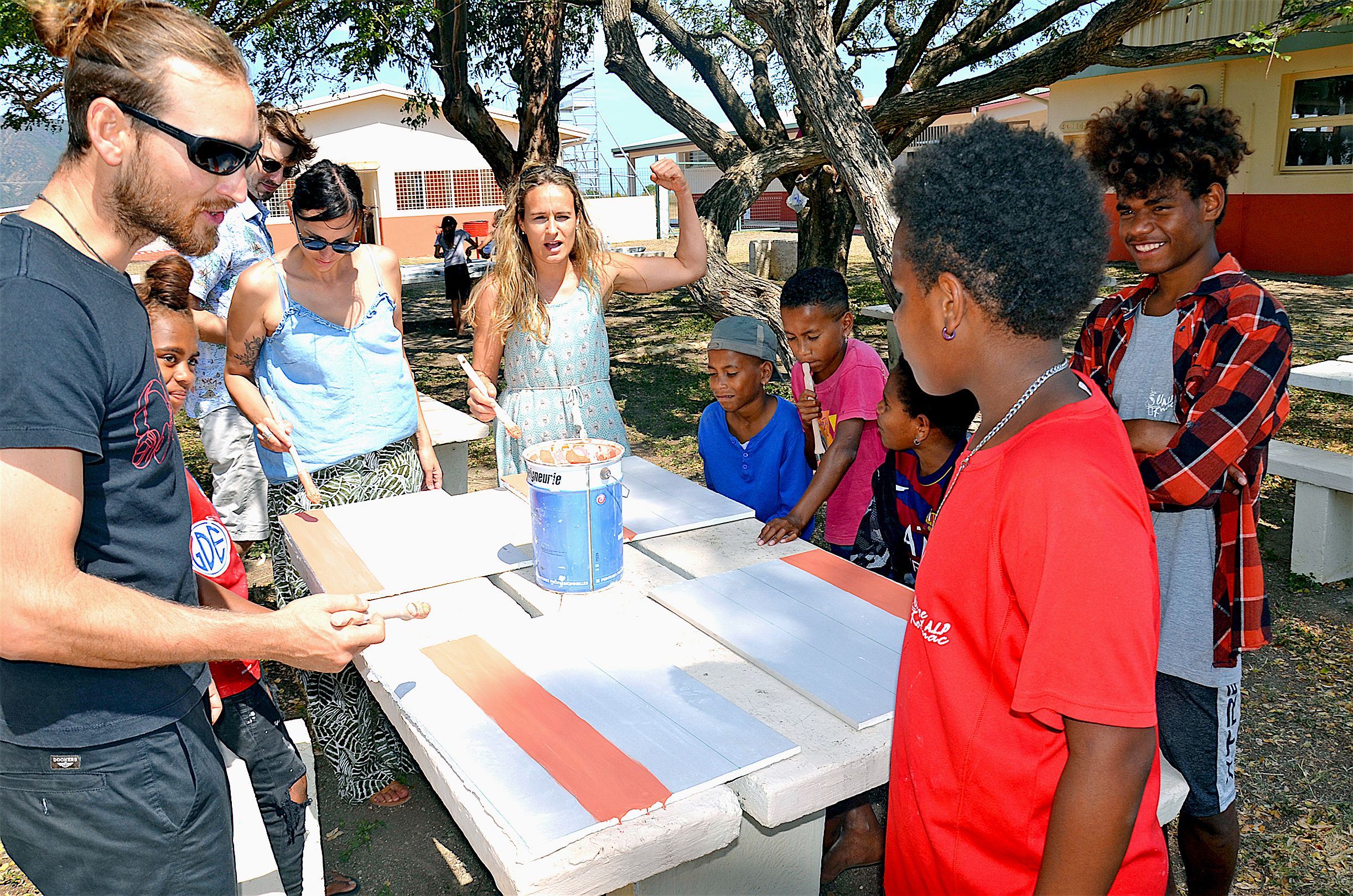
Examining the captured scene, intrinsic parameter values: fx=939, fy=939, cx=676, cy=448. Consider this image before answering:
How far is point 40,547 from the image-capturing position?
4.05 ft

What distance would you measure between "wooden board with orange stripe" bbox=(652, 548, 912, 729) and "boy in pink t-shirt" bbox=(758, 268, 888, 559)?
0.71 m

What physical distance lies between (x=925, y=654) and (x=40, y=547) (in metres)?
1.19

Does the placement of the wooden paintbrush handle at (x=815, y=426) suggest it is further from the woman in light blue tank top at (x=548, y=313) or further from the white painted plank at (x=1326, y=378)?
the white painted plank at (x=1326, y=378)

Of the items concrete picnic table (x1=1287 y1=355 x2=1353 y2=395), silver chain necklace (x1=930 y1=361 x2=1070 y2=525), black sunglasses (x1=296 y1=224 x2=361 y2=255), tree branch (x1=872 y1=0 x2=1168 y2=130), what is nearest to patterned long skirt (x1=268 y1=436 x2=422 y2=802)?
black sunglasses (x1=296 y1=224 x2=361 y2=255)

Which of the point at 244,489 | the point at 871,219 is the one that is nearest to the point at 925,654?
the point at 244,489

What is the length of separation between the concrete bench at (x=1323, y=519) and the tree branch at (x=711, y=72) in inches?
212

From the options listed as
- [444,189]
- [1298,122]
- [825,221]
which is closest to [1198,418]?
[825,221]

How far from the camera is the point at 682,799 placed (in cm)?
148

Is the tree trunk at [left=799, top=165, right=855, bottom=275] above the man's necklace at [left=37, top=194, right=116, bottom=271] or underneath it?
above

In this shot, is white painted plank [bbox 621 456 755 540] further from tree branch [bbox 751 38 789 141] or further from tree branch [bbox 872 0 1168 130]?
tree branch [bbox 751 38 789 141]

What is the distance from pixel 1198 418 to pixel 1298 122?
15734 mm

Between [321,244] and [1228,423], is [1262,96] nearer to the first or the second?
[1228,423]

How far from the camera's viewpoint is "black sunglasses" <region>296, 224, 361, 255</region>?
2.80 m

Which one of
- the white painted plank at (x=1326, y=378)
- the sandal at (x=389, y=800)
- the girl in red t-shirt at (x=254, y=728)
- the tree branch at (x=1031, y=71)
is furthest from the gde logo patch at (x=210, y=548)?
the tree branch at (x=1031, y=71)
